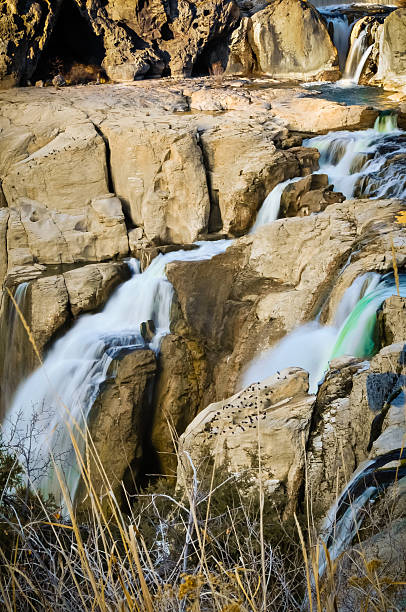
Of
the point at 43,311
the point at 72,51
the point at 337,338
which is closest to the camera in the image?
the point at 337,338

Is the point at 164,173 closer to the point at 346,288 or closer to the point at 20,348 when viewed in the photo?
the point at 20,348

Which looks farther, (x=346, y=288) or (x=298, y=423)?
(x=346, y=288)

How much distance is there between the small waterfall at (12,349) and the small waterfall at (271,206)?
4364 mm

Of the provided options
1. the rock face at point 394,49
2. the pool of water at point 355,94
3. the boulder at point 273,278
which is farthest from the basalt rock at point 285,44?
the boulder at point 273,278

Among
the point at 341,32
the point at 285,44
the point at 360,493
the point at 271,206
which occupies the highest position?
the point at 341,32

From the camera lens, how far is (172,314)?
952cm

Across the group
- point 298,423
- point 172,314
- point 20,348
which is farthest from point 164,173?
point 298,423

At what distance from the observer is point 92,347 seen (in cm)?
927

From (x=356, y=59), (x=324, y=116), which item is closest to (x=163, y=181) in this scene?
(x=324, y=116)

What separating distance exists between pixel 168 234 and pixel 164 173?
1194mm

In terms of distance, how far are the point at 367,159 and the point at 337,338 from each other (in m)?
5.13

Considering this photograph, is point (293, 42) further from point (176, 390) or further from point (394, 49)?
point (176, 390)

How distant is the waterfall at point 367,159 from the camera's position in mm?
10310

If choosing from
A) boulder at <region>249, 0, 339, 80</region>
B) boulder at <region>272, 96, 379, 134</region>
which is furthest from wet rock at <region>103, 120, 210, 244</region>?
boulder at <region>249, 0, 339, 80</region>
